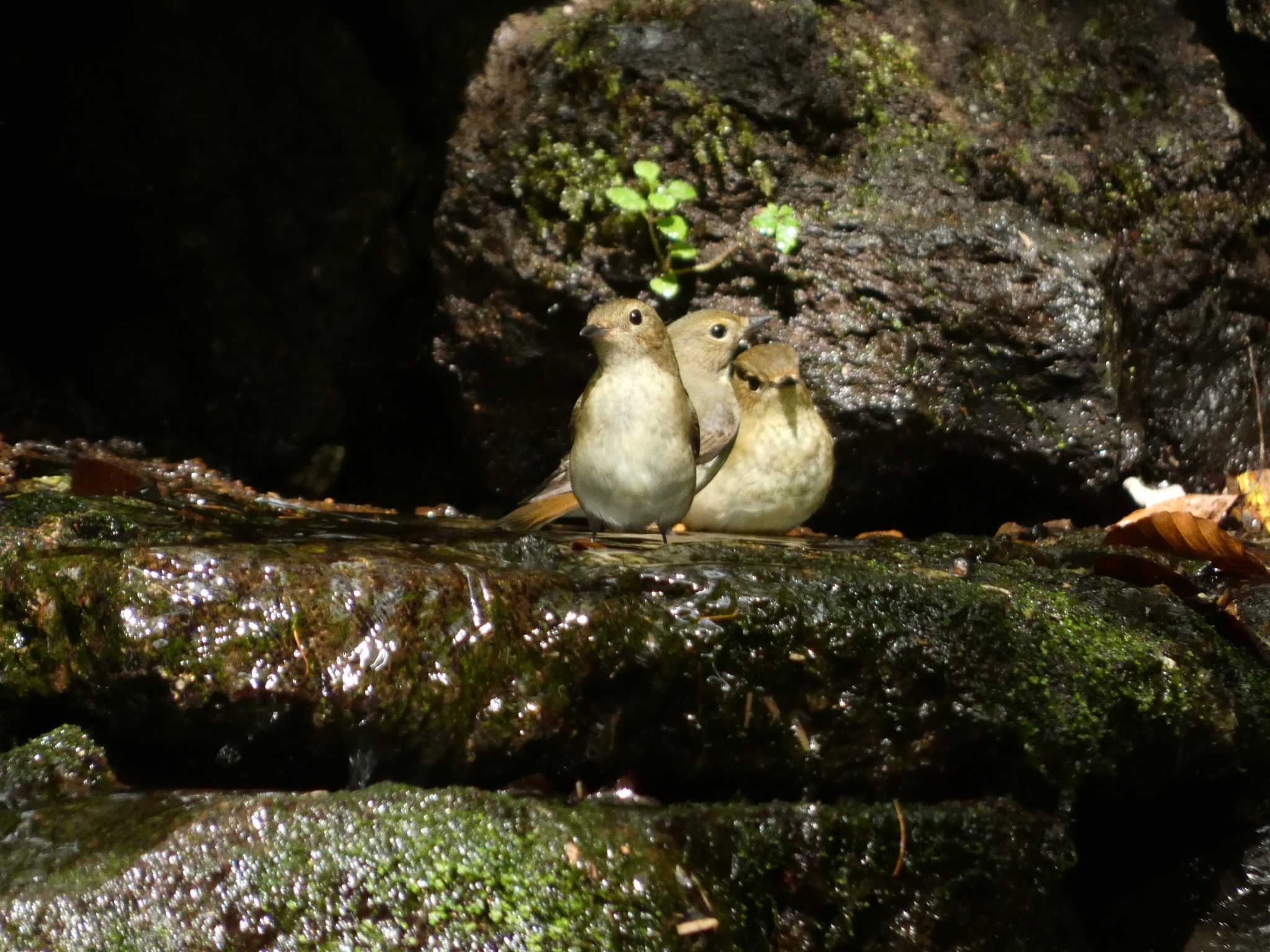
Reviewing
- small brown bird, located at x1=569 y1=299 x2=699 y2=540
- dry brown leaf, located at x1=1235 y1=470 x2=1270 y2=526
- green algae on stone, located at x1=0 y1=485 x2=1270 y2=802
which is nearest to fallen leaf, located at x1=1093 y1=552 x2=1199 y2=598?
green algae on stone, located at x1=0 y1=485 x2=1270 y2=802

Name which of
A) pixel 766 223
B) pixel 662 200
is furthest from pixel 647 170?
pixel 766 223

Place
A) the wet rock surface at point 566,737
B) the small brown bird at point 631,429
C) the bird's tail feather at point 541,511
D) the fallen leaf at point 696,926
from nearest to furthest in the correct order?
1. the wet rock surface at point 566,737
2. the fallen leaf at point 696,926
3. the small brown bird at point 631,429
4. the bird's tail feather at point 541,511

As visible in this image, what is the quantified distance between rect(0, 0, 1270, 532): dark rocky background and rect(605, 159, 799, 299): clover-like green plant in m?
0.10

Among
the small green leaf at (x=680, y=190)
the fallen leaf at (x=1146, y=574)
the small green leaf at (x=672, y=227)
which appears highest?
the small green leaf at (x=680, y=190)

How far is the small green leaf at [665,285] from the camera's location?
6371 millimetres

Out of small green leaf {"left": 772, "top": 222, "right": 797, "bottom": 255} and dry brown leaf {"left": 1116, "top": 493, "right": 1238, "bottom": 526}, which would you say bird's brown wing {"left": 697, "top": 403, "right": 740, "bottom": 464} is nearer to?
small green leaf {"left": 772, "top": 222, "right": 797, "bottom": 255}

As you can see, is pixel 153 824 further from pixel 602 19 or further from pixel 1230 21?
pixel 1230 21

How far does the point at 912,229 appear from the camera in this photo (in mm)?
6445

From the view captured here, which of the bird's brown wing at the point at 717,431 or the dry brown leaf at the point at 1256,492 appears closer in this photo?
the bird's brown wing at the point at 717,431

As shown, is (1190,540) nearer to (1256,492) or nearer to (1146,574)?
(1146,574)

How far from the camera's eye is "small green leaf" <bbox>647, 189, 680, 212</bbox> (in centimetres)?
629

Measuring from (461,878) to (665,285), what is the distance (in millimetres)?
4214

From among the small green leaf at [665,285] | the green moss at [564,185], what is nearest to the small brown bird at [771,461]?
the small green leaf at [665,285]

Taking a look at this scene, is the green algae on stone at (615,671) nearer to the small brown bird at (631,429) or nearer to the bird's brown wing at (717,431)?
the small brown bird at (631,429)
